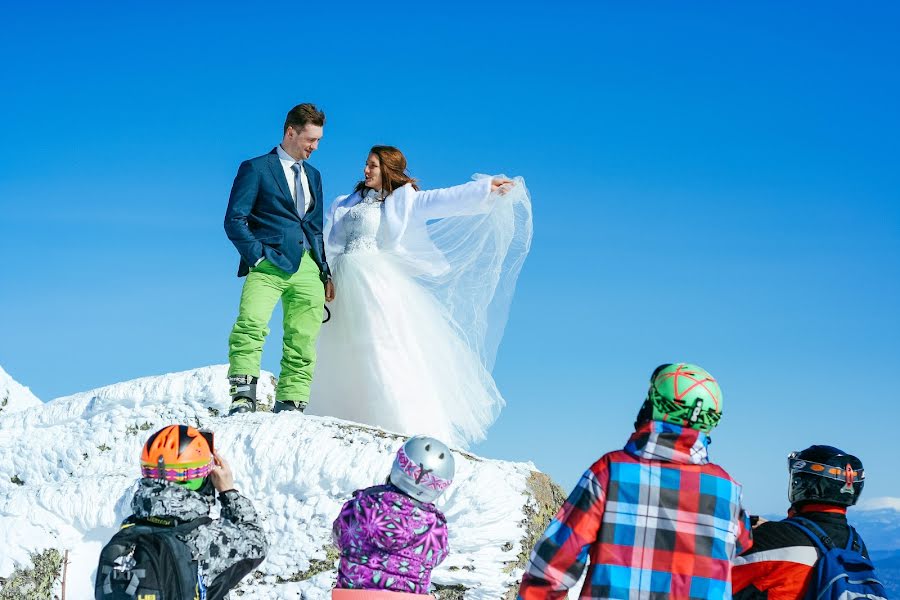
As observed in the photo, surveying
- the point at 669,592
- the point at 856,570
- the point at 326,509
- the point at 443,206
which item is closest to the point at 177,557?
the point at 669,592

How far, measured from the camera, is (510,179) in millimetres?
8516

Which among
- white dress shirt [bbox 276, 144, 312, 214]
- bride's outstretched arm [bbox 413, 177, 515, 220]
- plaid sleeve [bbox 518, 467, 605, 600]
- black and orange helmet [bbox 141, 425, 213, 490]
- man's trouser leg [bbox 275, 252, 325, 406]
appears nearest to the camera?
plaid sleeve [bbox 518, 467, 605, 600]

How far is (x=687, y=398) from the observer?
11.1ft

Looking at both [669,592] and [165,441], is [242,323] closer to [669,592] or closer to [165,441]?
[165,441]

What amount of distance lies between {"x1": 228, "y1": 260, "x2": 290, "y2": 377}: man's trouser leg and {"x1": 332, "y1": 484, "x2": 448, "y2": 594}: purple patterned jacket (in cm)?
397

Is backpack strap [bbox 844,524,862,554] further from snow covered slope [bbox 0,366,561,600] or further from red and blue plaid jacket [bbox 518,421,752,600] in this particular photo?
snow covered slope [bbox 0,366,561,600]

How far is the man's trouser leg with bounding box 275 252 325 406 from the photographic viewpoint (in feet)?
26.4

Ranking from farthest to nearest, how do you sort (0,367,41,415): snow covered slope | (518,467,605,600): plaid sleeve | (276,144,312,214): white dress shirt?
(0,367,41,415): snow covered slope, (276,144,312,214): white dress shirt, (518,467,605,600): plaid sleeve

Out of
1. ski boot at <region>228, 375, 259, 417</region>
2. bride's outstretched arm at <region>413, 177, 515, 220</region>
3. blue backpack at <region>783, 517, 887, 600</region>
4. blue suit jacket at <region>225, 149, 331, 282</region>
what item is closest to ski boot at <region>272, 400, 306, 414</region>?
ski boot at <region>228, 375, 259, 417</region>

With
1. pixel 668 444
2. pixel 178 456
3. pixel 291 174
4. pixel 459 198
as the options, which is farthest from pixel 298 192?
pixel 668 444

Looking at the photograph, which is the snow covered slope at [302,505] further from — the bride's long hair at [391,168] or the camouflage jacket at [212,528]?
the camouflage jacket at [212,528]

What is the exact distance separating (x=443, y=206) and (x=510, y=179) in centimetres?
61

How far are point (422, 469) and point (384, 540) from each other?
31 cm

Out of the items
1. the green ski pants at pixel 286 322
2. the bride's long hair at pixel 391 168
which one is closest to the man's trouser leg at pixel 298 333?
the green ski pants at pixel 286 322
